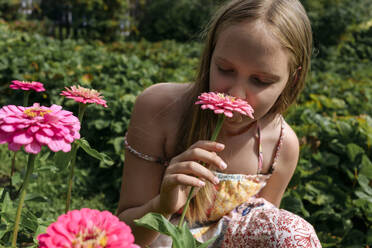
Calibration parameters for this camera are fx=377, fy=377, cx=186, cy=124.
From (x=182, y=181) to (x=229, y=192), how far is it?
2.76 ft

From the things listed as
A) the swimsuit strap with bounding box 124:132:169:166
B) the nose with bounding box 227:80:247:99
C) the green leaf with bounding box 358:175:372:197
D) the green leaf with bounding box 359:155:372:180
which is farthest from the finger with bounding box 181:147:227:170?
the green leaf with bounding box 359:155:372:180

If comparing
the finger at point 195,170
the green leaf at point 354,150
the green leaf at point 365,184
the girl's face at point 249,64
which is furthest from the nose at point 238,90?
the green leaf at point 354,150

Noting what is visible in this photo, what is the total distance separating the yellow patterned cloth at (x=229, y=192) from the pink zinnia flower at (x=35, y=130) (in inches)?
45.5

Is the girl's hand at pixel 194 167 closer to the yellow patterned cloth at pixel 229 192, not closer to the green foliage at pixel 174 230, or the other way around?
the green foliage at pixel 174 230

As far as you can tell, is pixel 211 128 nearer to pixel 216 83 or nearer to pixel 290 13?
pixel 216 83

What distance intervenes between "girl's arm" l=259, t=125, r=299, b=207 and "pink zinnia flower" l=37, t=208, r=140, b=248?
A: 146 centimetres

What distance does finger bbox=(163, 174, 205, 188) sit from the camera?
91cm

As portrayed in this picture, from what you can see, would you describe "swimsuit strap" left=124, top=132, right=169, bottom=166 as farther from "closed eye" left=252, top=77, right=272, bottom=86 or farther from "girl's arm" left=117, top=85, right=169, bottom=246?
"closed eye" left=252, top=77, right=272, bottom=86

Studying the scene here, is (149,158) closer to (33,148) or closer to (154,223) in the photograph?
(154,223)

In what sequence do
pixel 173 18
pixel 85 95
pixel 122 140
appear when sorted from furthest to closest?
1. pixel 173 18
2. pixel 122 140
3. pixel 85 95

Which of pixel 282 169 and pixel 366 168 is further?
pixel 366 168

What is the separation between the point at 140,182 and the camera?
1.64 metres

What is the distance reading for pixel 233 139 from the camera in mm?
1787

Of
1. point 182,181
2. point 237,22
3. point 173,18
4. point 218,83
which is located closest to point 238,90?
point 218,83
